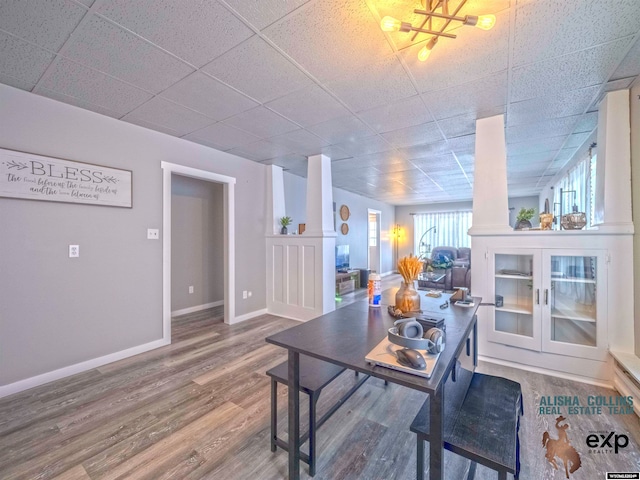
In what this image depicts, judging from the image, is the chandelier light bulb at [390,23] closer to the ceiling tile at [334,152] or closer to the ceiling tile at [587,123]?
the ceiling tile at [334,152]

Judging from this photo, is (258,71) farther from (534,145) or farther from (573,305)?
(534,145)

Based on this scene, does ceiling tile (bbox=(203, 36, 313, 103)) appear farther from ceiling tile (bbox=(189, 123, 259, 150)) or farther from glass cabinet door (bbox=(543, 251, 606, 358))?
glass cabinet door (bbox=(543, 251, 606, 358))

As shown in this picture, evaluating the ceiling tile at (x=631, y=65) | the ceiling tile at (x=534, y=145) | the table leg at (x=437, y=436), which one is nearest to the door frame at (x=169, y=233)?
the table leg at (x=437, y=436)

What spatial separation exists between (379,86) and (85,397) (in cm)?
330

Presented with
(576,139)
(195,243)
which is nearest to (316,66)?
(576,139)

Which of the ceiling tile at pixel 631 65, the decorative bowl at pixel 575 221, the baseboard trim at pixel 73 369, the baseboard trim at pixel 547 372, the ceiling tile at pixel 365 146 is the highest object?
the ceiling tile at pixel 365 146

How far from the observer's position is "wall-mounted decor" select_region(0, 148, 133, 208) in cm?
214

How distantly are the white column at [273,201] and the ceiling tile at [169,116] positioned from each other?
150 centimetres

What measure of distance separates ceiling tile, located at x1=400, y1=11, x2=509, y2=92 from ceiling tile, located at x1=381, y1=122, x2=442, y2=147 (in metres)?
0.80

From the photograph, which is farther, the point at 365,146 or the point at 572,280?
the point at 365,146

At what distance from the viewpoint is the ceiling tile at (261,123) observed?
102 inches

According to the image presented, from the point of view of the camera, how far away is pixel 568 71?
192 cm

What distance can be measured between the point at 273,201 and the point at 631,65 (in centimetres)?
382

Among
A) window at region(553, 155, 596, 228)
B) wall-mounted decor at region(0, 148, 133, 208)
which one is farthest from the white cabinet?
wall-mounted decor at region(0, 148, 133, 208)
